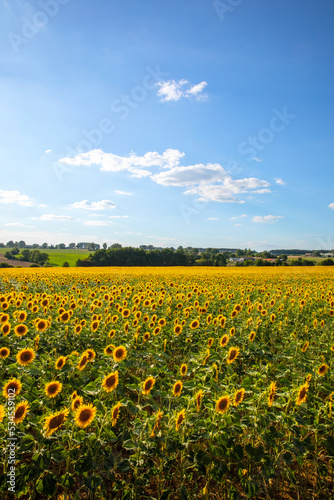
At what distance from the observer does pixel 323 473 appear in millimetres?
2916

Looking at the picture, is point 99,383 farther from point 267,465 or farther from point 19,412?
point 267,465

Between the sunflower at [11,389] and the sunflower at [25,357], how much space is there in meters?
1.00

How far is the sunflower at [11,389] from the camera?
2773 mm

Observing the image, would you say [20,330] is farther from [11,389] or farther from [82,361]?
[11,389]

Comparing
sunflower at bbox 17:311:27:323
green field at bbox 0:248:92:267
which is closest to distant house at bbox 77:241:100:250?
green field at bbox 0:248:92:267

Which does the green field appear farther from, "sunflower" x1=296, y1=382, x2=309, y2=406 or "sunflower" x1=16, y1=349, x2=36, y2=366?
"sunflower" x1=296, y1=382, x2=309, y2=406

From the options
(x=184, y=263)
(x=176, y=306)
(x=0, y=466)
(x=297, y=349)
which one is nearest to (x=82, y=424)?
(x=0, y=466)

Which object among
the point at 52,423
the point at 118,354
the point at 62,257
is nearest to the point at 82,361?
the point at 118,354

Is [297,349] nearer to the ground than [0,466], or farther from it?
farther from it

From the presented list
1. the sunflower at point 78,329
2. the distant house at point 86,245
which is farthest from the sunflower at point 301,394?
the distant house at point 86,245

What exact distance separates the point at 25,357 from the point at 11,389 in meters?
1.24

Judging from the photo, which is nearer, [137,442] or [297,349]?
[137,442]

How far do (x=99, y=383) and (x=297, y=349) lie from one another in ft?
12.7

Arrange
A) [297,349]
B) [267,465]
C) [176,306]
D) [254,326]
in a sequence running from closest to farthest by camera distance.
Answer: [267,465]
[297,349]
[254,326]
[176,306]
